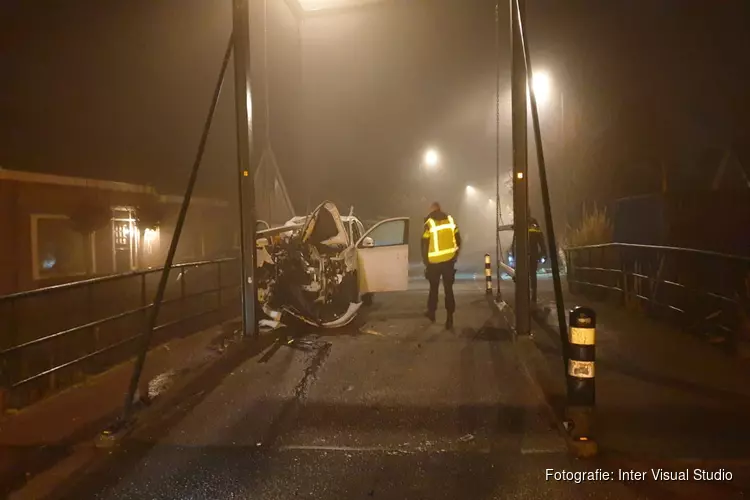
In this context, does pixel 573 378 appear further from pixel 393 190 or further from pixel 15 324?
pixel 393 190

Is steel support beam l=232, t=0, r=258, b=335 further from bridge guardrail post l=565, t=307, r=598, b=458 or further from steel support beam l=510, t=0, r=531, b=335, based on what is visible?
bridge guardrail post l=565, t=307, r=598, b=458

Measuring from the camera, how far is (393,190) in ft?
159

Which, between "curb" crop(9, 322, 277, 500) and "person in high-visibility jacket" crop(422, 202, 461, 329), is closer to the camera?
"curb" crop(9, 322, 277, 500)

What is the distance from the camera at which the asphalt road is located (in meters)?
4.23

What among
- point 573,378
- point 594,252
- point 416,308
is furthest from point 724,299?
point 594,252

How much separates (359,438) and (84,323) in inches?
359

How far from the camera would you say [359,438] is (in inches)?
201

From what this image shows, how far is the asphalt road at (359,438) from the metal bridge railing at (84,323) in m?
1.78

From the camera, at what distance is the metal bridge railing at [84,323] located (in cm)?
630

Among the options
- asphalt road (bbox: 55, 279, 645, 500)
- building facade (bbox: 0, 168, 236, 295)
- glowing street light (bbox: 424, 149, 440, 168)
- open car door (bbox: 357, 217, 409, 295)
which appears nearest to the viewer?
asphalt road (bbox: 55, 279, 645, 500)

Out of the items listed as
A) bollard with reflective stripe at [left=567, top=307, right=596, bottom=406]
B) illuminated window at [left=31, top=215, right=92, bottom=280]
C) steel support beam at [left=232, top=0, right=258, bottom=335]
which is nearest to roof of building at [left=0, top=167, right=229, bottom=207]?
illuminated window at [left=31, top=215, right=92, bottom=280]

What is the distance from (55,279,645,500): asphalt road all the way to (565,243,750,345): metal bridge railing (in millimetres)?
2778

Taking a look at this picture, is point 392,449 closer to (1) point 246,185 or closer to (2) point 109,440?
(2) point 109,440

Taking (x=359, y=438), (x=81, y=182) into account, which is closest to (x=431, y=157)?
(x=81, y=182)
